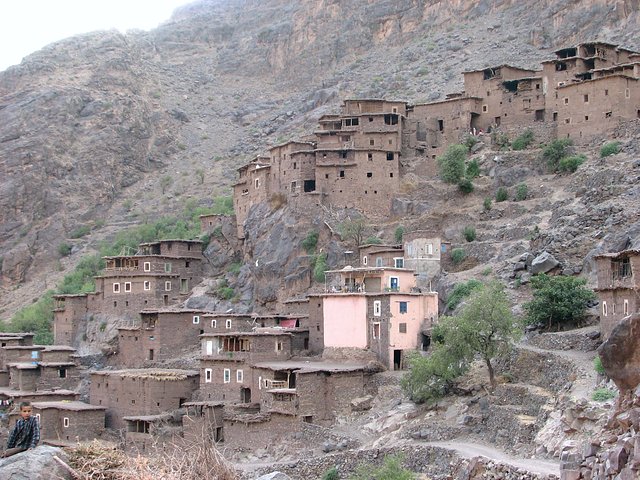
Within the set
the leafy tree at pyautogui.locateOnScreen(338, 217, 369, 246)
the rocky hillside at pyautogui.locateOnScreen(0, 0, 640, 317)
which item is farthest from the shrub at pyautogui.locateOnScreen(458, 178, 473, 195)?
the rocky hillside at pyautogui.locateOnScreen(0, 0, 640, 317)

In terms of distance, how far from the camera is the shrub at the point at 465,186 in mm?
52250

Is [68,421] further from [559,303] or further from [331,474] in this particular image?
[559,303]

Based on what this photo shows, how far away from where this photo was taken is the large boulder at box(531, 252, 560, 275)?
41.3 metres

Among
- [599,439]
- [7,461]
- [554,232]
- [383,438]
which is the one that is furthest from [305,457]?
[7,461]

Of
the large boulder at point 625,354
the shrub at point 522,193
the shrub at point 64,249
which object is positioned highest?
the shrub at point 522,193

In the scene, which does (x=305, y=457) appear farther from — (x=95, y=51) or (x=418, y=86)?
(x=95, y=51)

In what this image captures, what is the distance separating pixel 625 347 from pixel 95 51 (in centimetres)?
9352

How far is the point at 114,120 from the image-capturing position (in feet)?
294

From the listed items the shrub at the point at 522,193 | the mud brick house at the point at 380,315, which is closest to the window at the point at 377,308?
the mud brick house at the point at 380,315

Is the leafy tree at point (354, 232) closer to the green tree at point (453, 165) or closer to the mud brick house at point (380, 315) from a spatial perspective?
the green tree at point (453, 165)

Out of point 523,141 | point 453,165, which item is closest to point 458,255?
point 453,165

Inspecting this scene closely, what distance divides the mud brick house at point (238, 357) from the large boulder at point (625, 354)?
26.5 metres

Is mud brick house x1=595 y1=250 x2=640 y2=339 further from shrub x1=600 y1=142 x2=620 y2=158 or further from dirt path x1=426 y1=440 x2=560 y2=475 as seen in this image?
shrub x1=600 y1=142 x2=620 y2=158

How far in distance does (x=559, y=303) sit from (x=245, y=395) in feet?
43.9
